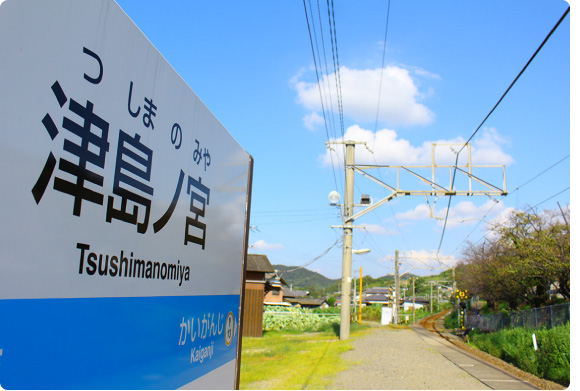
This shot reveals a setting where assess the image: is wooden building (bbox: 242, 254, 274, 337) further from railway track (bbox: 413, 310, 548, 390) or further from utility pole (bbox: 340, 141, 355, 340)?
railway track (bbox: 413, 310, 548, 390)

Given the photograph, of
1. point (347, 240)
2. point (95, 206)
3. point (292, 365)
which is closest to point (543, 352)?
point (292, 365)

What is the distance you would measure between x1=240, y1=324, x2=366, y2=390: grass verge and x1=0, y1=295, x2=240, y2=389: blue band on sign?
7.37 meters

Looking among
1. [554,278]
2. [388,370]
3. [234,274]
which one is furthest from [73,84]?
[554,278]

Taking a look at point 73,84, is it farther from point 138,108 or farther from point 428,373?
point 428,373

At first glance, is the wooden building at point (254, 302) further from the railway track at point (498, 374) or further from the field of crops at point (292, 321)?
the railway track at point (498, 374)

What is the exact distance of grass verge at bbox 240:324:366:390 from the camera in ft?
34.6

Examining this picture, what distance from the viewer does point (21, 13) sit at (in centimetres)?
183

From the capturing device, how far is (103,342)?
2299 millimetres

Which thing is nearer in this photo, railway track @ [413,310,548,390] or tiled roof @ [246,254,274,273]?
railway track @ [413,310,548,390]

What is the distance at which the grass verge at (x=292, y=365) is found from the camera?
10.5m

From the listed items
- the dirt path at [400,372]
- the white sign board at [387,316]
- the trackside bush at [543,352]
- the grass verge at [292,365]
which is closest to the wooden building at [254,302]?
the grass verge at [292,365]

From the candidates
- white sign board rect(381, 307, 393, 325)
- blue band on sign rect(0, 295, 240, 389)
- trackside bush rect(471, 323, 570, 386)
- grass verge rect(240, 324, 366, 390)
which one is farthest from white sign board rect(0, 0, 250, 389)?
white sign board rect(381, 307, 393, 325)

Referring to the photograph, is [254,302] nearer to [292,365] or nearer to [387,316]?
[292,365]

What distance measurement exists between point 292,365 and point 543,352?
757 centimetres
